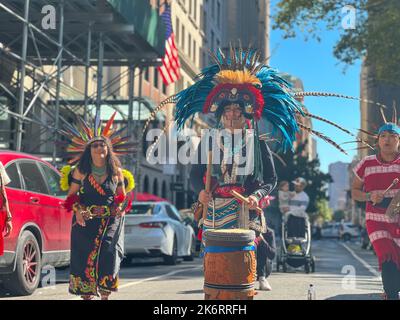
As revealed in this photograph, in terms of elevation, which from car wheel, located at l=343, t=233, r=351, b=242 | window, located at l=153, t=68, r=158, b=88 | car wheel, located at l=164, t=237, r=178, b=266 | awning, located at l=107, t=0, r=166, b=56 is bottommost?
car wheel, located at l=343, t=233, r=351, b=242

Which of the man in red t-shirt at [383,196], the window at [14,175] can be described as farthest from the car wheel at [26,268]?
the man in red t-shirt at [383,196]

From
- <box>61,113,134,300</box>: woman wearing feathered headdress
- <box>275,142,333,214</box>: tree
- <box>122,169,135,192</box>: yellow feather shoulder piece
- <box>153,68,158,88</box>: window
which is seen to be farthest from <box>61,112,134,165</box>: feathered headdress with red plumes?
<box>275,142,333,214</box>: tree

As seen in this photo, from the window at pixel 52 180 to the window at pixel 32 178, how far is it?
8.0 inches

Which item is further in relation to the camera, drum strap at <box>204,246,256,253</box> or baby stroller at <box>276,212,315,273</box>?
baby stroller at <box>276,212,315,273</box>

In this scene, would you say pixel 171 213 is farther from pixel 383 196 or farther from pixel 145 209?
pixel 383 196

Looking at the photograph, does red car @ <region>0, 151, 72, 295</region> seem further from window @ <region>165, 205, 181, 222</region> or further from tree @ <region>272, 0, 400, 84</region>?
tree @ <region>272, 0, 400, 84</region>

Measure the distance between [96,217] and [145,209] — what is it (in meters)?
8.64

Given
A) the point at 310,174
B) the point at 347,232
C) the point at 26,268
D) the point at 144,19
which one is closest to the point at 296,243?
the point at 26,268

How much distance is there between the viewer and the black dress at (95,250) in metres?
6.75

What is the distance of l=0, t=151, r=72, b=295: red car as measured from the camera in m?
8.65

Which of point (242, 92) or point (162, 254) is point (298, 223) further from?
point (242, 92)

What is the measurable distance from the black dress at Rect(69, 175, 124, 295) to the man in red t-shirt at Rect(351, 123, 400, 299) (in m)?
2.49

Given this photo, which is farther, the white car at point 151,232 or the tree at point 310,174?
the tree at point 310,174

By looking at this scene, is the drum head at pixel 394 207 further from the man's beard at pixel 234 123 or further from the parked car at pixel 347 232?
the parked car at pixel 347 232
